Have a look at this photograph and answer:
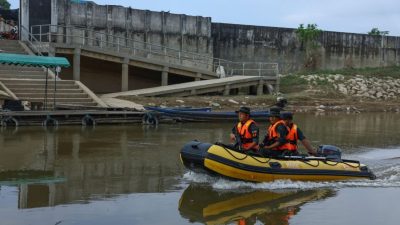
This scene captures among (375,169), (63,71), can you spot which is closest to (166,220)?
(375,169)

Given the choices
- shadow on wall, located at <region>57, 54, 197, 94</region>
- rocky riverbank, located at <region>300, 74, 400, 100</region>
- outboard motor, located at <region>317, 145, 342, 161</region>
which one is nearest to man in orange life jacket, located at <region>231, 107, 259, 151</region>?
outboard motor, located at <region>317, 145, 342, 161</region>

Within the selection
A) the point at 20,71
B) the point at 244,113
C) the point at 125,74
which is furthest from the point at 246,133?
the point at 125,74

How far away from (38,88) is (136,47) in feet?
34.6

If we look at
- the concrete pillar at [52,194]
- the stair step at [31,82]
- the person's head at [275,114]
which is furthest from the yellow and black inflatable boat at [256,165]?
the stair step at [31,82]

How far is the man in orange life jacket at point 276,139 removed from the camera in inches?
464

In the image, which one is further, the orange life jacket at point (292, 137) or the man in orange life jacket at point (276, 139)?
the orange life jacket at point (292, 137)

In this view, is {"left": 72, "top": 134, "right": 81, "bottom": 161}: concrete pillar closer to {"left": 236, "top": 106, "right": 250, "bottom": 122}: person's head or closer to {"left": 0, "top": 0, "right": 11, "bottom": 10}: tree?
{"left": 236, "top": 106, "right": 250, "bottom": 122}: person's head

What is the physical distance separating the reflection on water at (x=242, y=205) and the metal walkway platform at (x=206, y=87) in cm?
1800

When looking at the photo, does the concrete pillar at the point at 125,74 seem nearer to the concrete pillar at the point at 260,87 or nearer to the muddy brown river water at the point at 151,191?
the concrete pillar at the point at 260,87

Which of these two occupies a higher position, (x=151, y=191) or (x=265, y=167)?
(x=265, y=167)

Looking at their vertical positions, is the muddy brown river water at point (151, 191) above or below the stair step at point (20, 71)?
below

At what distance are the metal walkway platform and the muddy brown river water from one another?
11394 mm

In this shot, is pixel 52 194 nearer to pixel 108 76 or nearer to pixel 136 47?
pixel 108 76

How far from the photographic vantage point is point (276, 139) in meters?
11.9
